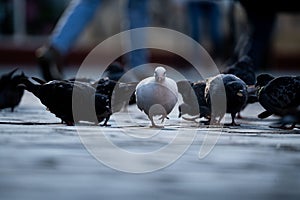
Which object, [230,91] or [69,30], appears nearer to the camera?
[230,91]

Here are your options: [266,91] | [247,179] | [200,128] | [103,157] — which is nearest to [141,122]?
[200,128]

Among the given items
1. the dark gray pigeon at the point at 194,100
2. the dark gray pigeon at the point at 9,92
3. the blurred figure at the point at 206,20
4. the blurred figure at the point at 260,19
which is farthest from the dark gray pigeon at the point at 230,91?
the blurred figure at the point at 206,20

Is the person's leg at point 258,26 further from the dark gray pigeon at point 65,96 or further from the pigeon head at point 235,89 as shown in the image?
→ the dark gray pigeon at point 65,96

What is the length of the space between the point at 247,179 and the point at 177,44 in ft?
43.7

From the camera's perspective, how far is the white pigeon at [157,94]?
4.18 m

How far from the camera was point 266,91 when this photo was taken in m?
4.30

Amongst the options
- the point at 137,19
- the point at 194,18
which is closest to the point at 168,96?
the point at 137,19

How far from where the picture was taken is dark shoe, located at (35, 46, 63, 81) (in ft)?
22.9

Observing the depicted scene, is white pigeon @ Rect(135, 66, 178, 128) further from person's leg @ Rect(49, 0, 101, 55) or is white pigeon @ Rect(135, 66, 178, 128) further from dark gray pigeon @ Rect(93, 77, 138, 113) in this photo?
person's leg @ Rect(49, 0, 101, 55)

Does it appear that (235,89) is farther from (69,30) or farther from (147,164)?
(69,30)

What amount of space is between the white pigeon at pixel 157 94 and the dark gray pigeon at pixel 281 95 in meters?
0.43

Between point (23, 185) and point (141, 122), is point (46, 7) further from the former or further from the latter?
point (23, 185)

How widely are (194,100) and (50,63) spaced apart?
8.39ft

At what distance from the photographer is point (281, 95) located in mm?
4230
